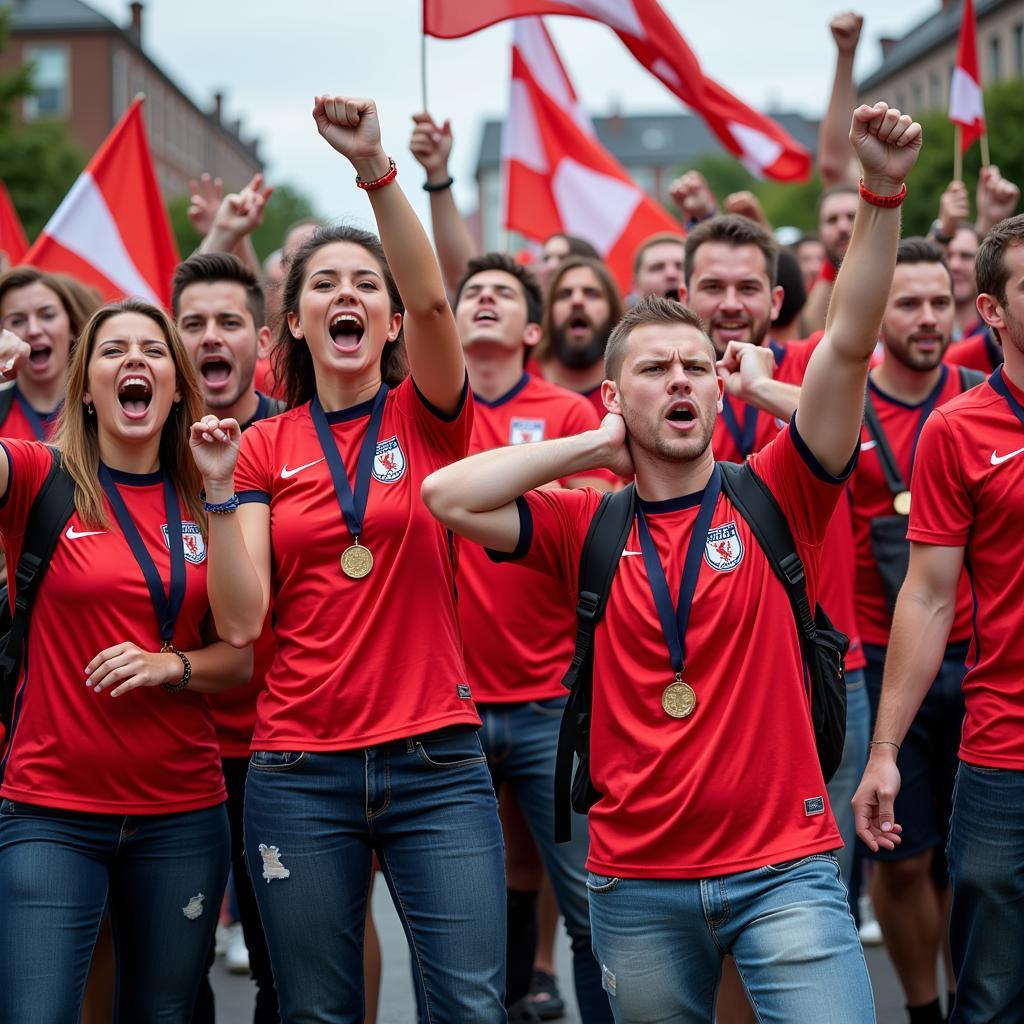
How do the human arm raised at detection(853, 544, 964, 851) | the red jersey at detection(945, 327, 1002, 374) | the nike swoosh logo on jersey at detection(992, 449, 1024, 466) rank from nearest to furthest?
the nike swoosh logo on jersey at detection(992, 449, 1024, 466) < the human arm raised at detection(853, 544, 964, 851) < the red jersey at detection(945, 327, 1002, 374)

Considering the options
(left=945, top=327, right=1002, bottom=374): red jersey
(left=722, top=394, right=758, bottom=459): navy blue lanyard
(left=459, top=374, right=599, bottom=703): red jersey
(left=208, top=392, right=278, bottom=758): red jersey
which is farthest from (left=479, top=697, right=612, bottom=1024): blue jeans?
(left=945, top=327, right=1002, bottom=374): red jersey

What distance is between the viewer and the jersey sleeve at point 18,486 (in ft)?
13.2

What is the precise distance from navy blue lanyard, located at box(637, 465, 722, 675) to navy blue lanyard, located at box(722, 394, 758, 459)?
5.22ft

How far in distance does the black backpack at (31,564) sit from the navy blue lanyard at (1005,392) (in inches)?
101

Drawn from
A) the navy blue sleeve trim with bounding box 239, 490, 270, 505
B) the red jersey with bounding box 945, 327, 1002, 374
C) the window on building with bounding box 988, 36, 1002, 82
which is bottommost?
the navy blue sleeve trim with bounding box 239, 490, 270, 505

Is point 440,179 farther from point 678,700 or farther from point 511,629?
point 678,700

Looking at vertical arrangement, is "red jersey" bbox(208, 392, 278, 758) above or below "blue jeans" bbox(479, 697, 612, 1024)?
above

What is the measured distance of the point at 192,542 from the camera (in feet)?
13.6

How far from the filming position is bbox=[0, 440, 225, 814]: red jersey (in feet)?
12.8

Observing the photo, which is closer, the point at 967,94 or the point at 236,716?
the point at 236,716

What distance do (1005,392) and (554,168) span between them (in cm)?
500

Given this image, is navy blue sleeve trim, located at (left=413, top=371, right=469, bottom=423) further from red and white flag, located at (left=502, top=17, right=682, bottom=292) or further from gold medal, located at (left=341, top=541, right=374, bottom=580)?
red and white flag, located at (left=502, top=17, right=682, bottom=292)

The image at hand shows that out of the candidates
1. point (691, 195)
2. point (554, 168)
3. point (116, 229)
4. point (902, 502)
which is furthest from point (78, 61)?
point (902, 502)

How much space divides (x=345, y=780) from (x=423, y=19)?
3.13 m
